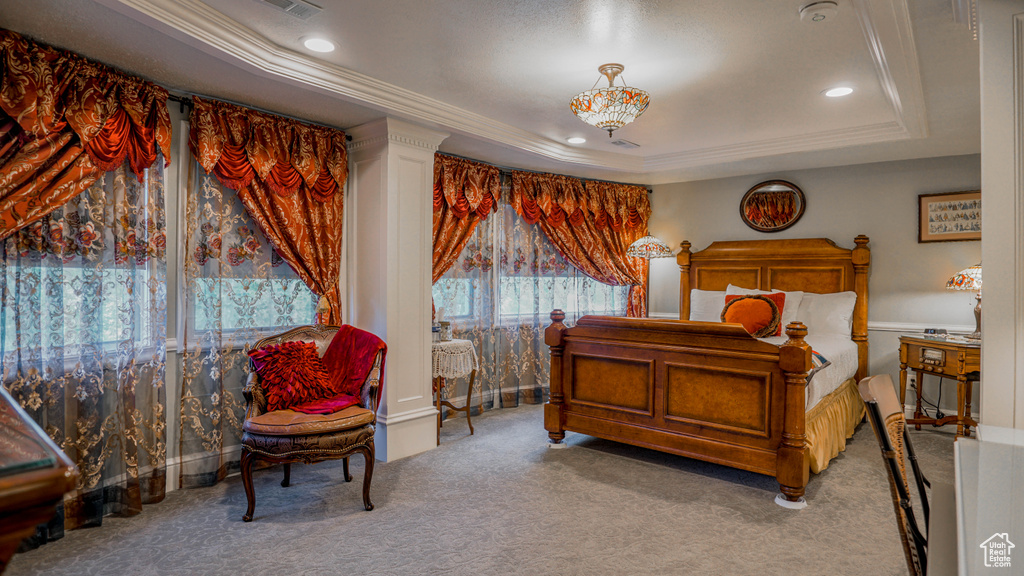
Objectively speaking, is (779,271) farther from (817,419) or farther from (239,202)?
(239,202)

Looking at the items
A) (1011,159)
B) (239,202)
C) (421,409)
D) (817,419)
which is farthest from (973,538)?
(239,202)

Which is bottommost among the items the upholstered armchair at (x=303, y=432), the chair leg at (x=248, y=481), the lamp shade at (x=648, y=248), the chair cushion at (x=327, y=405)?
the chair leg at (x=248, y=481)

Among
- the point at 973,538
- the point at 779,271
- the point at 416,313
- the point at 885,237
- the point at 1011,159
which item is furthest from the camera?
the point at 779,271

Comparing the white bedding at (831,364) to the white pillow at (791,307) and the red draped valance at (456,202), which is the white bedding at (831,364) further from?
the red draped valance at (456,202)

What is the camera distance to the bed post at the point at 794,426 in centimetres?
287

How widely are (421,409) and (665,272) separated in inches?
137

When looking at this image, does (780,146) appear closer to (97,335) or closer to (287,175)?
(287,175)

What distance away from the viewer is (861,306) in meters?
4.86

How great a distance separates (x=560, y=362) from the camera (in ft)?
12.8

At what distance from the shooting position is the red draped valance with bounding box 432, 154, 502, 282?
4379mm

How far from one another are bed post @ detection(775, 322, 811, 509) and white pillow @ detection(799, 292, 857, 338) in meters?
2.16

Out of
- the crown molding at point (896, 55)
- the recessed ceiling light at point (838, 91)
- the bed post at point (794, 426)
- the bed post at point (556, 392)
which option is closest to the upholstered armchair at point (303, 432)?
the bed post at point (556, 392)

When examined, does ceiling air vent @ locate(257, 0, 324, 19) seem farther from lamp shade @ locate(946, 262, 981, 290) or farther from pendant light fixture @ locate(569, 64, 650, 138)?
lamp shade @ locate(946, 262, 981, 290)

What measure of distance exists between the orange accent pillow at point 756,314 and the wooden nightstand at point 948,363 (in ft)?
3.11
